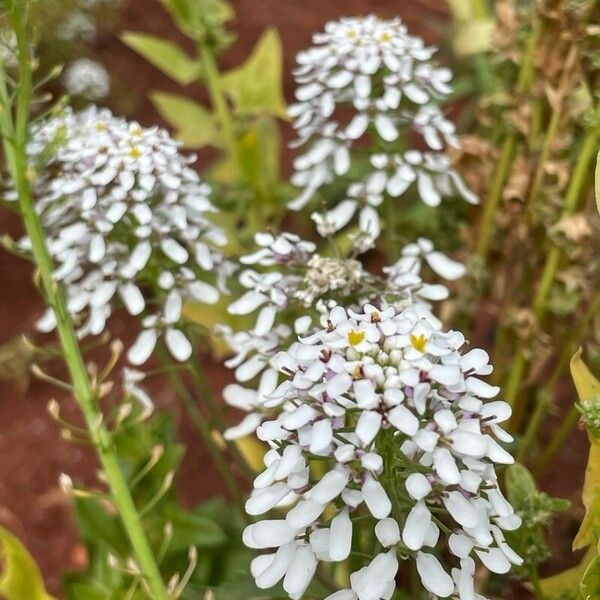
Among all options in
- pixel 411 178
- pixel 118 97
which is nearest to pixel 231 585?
pixel 411 178

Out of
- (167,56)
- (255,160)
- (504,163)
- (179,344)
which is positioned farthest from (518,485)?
(167,56)

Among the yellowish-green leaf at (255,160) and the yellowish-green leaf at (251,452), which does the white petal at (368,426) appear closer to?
the yellowish-green leaf at (251,452)

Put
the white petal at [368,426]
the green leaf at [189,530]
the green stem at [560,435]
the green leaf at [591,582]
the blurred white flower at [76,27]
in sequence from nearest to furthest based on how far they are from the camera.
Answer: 1. the white petal at [368,426]
2. the green leaf at [591,582]
3. the green leaf at [189,530]
4. the green stem at [560,435]
5. the blurred white flower at [76,27]

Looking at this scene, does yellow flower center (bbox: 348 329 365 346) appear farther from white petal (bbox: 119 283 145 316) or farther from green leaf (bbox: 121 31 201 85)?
green leaf (bbox: 121 31 201 85)

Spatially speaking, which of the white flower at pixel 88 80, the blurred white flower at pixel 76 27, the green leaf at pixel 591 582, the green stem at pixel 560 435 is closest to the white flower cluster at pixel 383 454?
the green leaf at pixel 591 582

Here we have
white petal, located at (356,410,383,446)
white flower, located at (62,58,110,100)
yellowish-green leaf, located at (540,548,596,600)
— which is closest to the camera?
white petal, located at (356,410,383,446)

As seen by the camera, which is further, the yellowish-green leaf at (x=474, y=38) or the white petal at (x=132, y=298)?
the yellowish-green leaf at (x=474, y=38)

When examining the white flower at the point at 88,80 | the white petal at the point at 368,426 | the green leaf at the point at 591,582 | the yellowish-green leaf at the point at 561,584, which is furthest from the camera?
the white flower at the point at 88,80

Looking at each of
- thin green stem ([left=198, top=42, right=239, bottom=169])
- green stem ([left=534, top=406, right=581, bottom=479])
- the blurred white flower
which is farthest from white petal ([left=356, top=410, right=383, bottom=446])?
the blurred white flower
